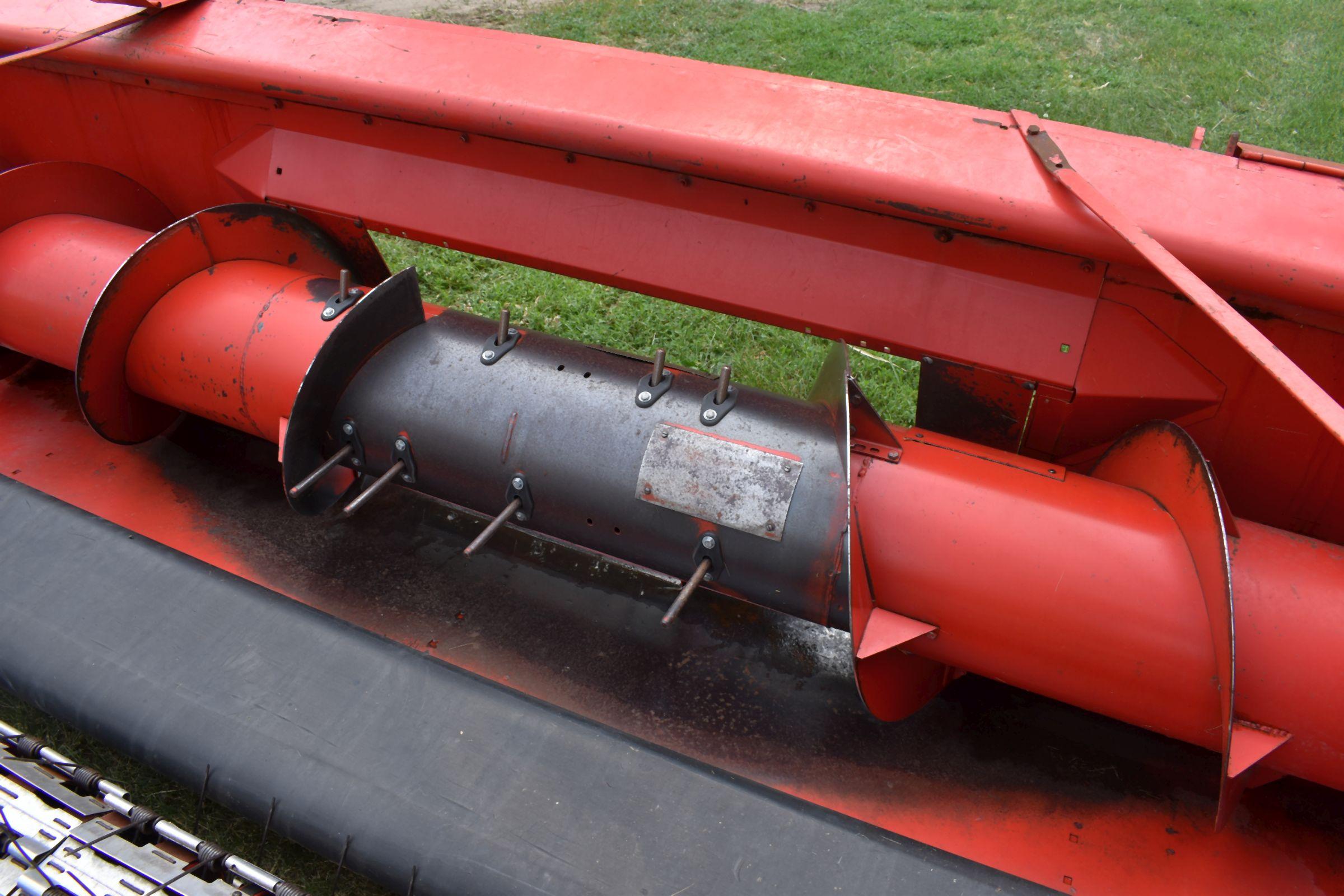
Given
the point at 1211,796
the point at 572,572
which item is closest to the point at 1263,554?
the point at 1211,796

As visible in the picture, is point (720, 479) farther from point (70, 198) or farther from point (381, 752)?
point (70, 198)

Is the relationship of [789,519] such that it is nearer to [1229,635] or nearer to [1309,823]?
[1229,635]

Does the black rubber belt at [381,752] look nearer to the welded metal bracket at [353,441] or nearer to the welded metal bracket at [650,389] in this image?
the welded metal bracket at [353,441]

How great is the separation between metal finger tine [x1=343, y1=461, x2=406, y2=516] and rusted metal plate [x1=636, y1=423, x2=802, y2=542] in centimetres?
50

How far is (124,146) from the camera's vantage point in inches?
99.9

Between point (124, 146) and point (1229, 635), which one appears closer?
point (1229, 635)

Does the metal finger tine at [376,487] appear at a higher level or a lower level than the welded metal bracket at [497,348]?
lower

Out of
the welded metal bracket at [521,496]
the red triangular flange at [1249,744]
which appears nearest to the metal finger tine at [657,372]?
the welded metal bracket at [521,496]

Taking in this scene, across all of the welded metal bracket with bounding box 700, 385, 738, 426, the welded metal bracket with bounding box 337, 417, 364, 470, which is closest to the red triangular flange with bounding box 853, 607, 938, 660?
the welded metal bracket with bounding box 700, 385, 738, 426

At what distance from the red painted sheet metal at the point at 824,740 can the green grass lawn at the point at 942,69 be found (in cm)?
149

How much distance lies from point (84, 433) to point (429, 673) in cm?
138

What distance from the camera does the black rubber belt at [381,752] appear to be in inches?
57.6

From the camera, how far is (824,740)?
186 cm

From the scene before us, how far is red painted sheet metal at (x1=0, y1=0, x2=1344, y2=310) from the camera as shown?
5.43ft
